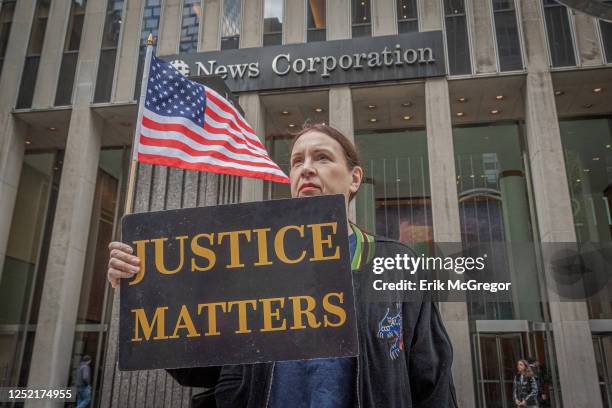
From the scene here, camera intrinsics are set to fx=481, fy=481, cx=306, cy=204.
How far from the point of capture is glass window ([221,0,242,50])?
17141mm

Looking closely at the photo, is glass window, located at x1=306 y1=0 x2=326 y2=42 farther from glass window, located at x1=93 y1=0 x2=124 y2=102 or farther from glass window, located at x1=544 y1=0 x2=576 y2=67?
glass window, located at x1=544 y1=0 x2=576 y2=67

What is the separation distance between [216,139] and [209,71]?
1249 centimetres

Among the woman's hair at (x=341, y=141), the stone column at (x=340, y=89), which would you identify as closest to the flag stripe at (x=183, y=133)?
the woman's hair at (x=341, y=141)

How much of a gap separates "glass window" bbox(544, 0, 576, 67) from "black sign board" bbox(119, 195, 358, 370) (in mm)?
16329

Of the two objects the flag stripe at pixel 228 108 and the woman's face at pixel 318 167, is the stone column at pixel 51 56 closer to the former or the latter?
the flag stripe at pixel 228 108

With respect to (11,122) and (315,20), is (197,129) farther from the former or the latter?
(11,122)

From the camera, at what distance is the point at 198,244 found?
1946 mm

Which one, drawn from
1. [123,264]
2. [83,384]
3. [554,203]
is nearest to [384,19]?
[554,203]

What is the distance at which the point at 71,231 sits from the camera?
15.9 m

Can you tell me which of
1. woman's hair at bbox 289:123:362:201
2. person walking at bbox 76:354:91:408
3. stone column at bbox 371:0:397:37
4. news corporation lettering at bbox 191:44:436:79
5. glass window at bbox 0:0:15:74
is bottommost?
person walking at bbox 76:354:91:408

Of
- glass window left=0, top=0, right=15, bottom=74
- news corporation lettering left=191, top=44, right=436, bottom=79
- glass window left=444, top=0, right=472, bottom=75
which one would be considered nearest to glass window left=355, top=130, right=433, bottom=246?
news corporation lettering left=191, top=44, right=436, bottom=79

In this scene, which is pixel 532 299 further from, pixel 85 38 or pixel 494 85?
pixel 85 38

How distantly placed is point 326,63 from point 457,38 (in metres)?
4.42

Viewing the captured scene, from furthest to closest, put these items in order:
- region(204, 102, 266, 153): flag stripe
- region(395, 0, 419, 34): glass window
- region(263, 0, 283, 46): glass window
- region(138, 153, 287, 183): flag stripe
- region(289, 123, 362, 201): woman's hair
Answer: region(263, 0, 283, 46): glass window → region(395, 0, 419, 34): glass window → region(204, 102, 266, 153): flag stripe → region(138, 153, 287, 183): flag stripe → region(289, 123, 362, 201): woman's hair
